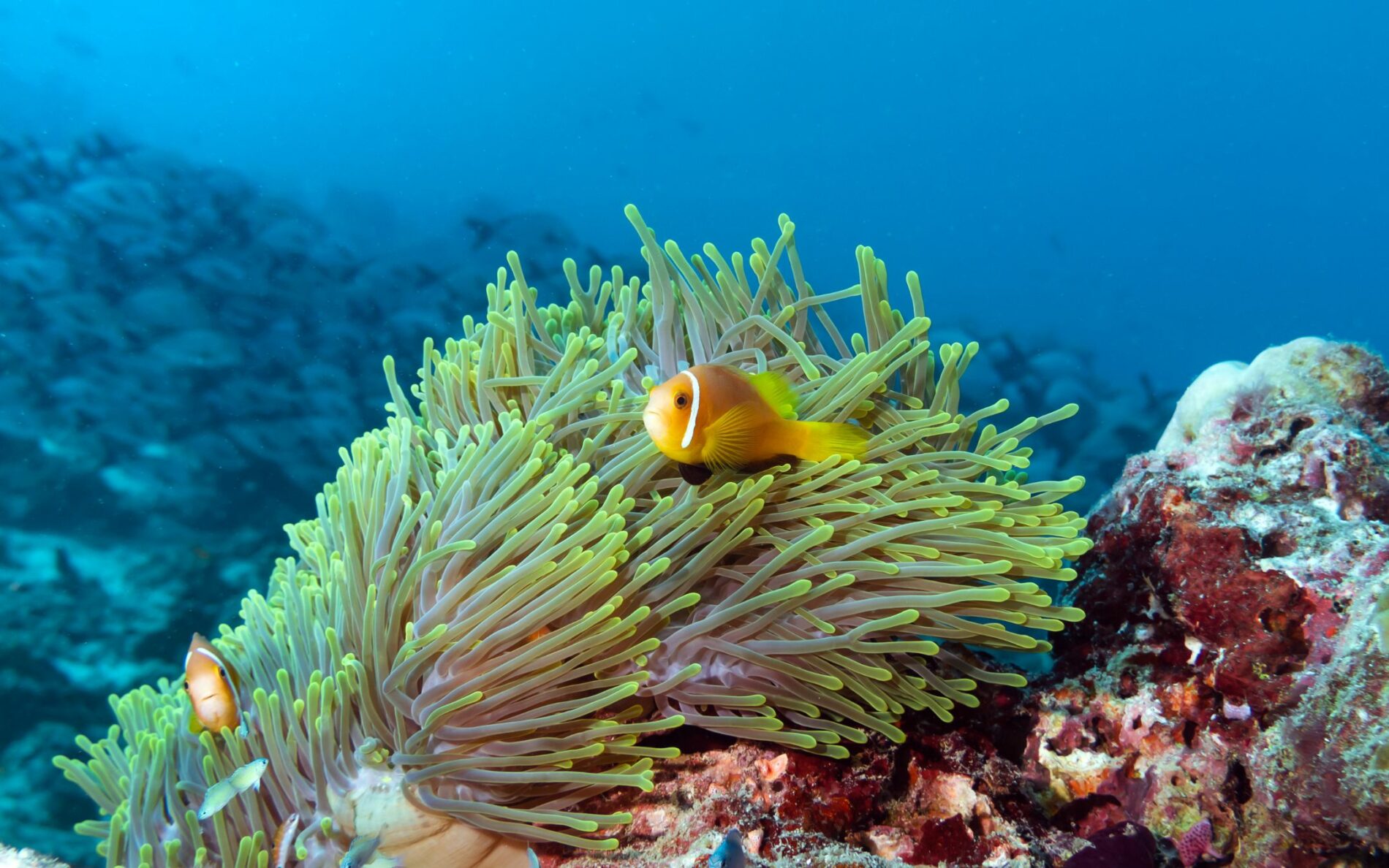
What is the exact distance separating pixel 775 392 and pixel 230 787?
1.77 m

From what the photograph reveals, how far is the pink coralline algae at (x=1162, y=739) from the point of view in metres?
1.85

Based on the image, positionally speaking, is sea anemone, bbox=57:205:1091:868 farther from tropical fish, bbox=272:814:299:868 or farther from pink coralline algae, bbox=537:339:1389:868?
pink coralline algae, bbox=537:339:1389:868

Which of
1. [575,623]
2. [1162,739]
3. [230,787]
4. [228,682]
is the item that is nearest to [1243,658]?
[1162,739]

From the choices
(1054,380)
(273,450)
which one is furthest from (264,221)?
(1054,380)

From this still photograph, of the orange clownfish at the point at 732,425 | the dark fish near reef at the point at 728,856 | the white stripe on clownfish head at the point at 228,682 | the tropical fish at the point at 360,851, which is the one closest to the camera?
the dark fish near reef at the point at 728,856

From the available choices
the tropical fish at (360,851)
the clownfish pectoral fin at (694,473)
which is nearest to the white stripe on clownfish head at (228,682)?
the tropical fish at (360,851)

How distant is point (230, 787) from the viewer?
1.99 metres

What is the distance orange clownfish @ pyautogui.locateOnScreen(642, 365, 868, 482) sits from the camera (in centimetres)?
177

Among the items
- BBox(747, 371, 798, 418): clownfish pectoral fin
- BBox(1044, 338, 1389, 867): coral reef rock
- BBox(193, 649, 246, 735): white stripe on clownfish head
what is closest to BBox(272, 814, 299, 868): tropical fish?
BBox(193, 649, 246, 735): white stripe on clownfish head

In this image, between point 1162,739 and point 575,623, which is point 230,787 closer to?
point 575,623

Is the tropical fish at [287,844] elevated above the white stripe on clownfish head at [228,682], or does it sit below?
below

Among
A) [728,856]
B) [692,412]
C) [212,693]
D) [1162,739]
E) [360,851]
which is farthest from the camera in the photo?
[1162,739]

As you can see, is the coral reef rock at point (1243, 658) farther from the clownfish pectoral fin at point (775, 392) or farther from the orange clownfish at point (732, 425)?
the clownfish pectoral fin at point (775, 392)

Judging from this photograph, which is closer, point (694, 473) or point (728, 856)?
point (728, 856)
